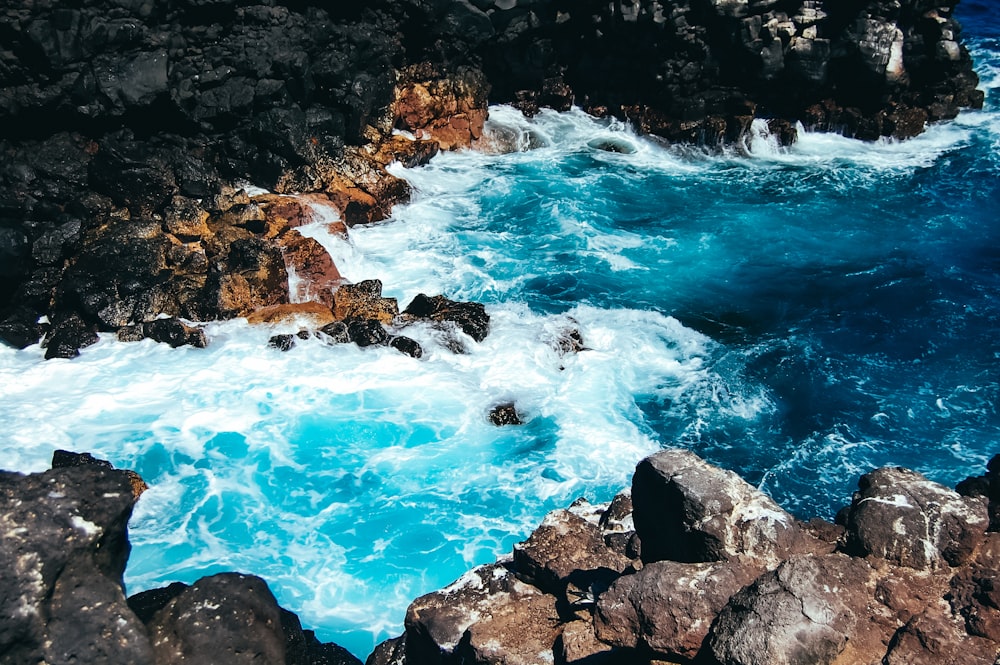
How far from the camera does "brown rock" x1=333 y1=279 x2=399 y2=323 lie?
2125 centimetres

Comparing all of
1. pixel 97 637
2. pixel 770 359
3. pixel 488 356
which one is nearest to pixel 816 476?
pixel 770 359

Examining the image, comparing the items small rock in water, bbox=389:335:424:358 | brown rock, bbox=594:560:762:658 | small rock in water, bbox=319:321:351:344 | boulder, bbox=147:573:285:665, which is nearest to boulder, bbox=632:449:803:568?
brown rock, bbox=594:560:762:658

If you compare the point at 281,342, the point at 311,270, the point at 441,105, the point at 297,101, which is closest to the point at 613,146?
the point at 441,105

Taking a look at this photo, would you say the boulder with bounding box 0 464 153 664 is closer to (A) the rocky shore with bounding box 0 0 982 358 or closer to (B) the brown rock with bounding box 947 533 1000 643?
(B) the brown rock with bounding box 947 533 1000 643

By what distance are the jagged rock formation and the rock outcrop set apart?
7.73ft

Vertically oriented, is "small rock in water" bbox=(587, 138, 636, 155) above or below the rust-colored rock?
below

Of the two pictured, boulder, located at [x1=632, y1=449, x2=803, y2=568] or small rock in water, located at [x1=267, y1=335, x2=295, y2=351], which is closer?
boulder, located at [x1=632, y1=449, x2=803, y2=568]

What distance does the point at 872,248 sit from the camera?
83.4ft

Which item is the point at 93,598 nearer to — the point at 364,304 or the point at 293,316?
the point at 293,316

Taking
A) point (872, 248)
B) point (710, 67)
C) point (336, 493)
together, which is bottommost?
point (336, 493)

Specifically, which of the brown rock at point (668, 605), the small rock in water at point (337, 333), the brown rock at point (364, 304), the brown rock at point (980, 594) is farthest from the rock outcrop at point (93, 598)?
the brown rock at point (364, 304)

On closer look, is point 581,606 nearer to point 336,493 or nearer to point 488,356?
point 336,493

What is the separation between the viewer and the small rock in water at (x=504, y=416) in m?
18.4

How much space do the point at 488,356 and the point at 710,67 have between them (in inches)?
700
